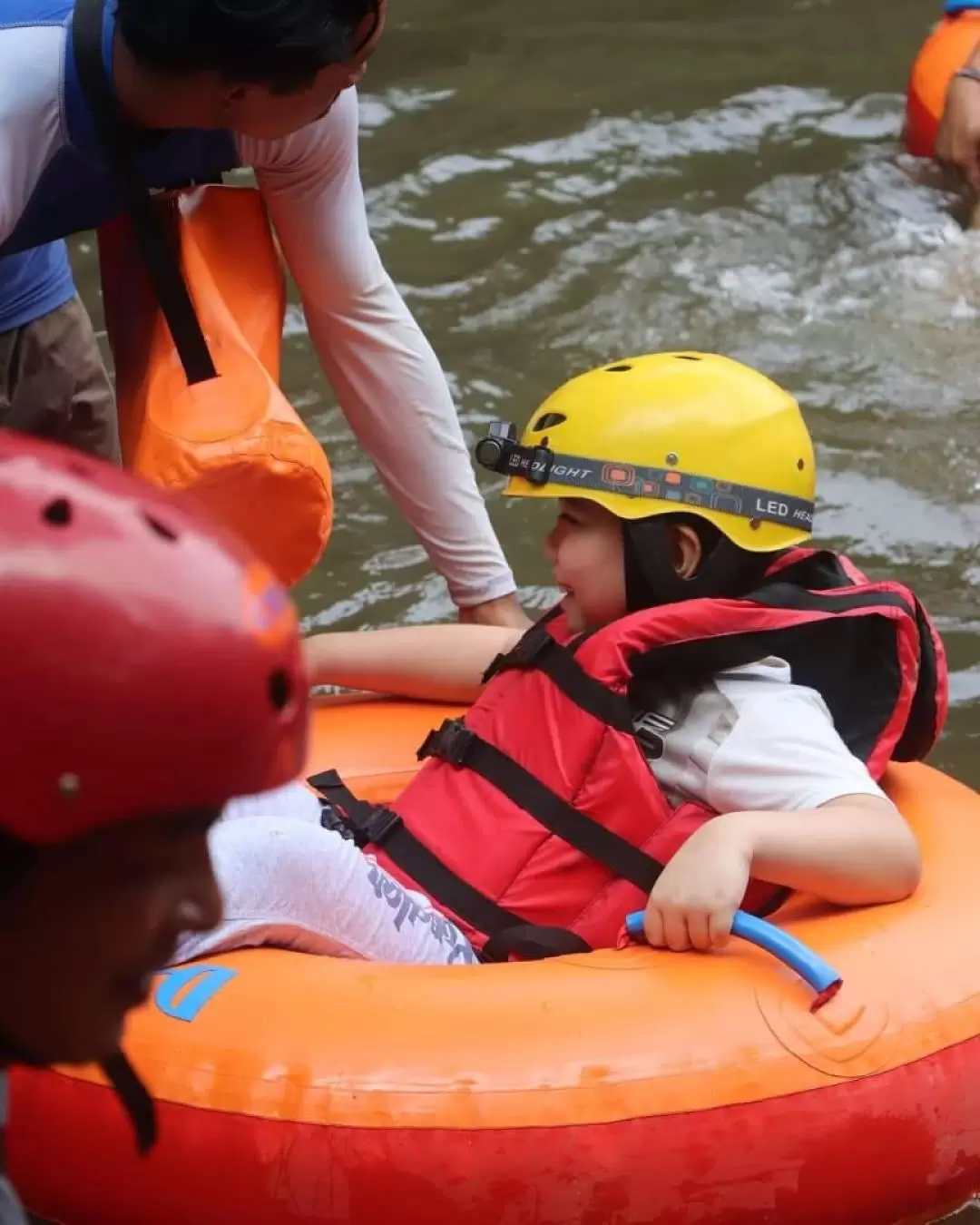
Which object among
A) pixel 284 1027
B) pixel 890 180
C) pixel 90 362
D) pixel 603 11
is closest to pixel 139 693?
pixel 284 1027

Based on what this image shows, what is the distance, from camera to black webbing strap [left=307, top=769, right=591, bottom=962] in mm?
2258

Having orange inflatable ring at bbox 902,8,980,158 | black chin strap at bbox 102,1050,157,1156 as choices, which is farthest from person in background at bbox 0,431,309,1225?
orange inflatable ring at bbox 902,8,980,158

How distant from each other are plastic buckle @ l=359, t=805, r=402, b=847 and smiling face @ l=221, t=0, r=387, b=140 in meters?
0.91

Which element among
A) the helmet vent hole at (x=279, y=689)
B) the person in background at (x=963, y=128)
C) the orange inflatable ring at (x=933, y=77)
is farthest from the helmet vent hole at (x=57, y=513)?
the orange inflatable ring at (x=933, y=77)

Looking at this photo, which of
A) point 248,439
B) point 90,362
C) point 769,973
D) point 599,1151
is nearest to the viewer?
point 599,1151

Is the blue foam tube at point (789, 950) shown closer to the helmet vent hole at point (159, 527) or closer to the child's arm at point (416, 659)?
the child's arm at point (416, 659)

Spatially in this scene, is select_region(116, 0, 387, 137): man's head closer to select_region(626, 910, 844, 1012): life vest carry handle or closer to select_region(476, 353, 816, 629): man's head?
select_region(476, 353, 816, 629): man's head

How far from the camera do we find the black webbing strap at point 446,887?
7.41 ft

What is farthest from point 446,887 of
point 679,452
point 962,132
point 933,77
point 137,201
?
point 933,77

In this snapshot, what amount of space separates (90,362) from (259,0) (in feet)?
3.13

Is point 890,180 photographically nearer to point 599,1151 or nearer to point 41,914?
point 599,1151

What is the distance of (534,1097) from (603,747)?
0.55 metres

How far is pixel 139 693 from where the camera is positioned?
1020 millimetres

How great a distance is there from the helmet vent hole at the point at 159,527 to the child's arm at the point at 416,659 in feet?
5.31
